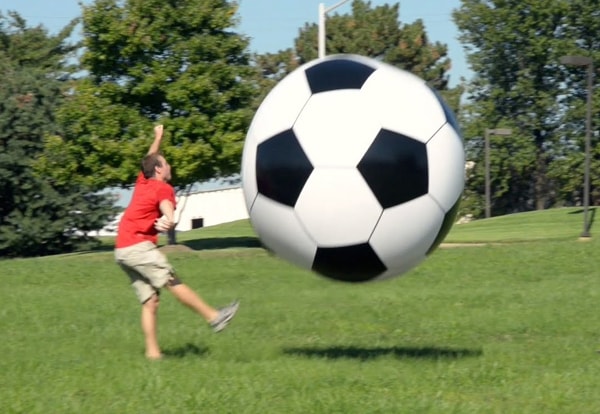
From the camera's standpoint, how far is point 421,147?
23.4ft

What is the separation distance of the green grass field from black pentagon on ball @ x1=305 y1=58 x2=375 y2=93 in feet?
6.34

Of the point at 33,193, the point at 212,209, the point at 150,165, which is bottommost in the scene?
the point at 212,209

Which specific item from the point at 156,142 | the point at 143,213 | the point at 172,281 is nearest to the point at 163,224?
the point at 143,213

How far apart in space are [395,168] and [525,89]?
57.0 metres

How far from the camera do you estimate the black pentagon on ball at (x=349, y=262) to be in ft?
23.4

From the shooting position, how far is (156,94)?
1254 inches

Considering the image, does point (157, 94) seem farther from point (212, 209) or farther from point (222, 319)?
point (212, 209)

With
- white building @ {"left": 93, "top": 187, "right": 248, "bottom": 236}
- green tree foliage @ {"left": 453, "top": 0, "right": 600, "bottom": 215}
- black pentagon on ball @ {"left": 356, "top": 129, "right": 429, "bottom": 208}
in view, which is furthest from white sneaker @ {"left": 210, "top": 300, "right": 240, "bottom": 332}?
white building @ {"left": 93, "top": 187, "right": 248, "bottom": 236}

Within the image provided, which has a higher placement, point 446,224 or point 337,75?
point 337,75

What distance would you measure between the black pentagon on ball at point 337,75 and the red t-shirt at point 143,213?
179 centimetres

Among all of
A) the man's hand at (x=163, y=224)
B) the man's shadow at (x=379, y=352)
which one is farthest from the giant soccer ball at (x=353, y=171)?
the man's shadow at (x=379, y=352)

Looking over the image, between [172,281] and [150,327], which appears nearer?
[150,327]

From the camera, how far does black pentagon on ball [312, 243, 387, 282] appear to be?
23.4 ft

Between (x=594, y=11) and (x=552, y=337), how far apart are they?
2110 inches
